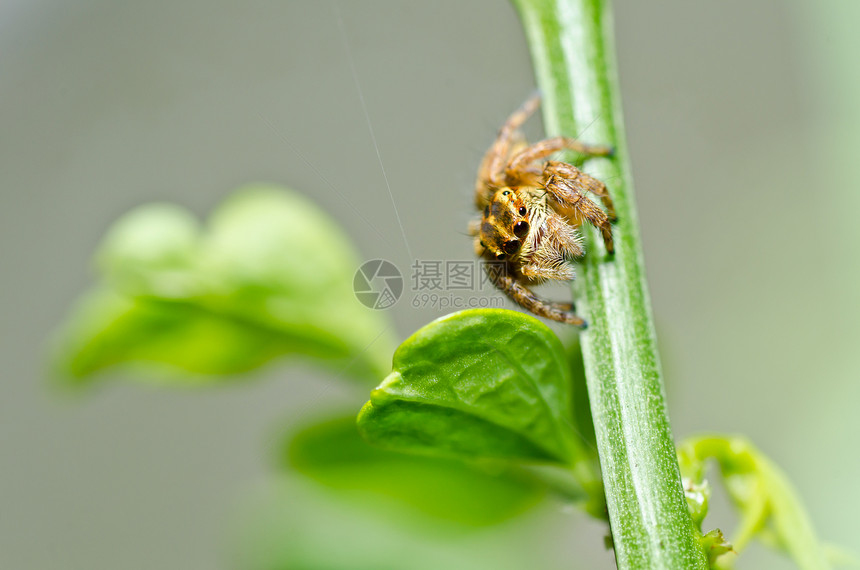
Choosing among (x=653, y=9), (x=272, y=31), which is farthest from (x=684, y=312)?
(x=272, y=31)

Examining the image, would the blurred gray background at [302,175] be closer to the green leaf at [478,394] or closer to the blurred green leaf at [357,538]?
the blurred green leaf at [357,538]

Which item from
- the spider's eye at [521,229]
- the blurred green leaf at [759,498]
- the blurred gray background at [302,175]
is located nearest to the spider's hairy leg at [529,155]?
the spider's eye at [521,229]

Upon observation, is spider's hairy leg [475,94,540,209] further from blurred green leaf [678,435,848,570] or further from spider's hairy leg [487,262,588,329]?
blurred green leaf [678,435,848,570]

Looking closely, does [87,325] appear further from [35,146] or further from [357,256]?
[35,146]

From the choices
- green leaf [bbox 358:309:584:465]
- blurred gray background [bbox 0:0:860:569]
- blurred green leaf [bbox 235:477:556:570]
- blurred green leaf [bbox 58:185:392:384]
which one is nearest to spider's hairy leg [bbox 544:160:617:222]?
green leaf [bbox 358:309:584:465]

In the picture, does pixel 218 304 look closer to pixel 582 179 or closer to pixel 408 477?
pixel 408 477

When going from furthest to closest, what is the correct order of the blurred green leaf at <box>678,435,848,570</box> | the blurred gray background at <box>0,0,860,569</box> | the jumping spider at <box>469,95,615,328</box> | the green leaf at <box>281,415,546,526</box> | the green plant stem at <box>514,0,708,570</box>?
the blurred gray background at <box>0,0,860,569</box> → the green leaf at <box>281,415,546,526</box> → the jumping spider at <box>469,95,615,328</box> → the blurred green leaf at <box>678,435,848,570</box> → the green plant stem at <box>514,0,708,570</box>

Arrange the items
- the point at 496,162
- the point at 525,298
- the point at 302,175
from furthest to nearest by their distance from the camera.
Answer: the point at 302,175 < the point at 496,162 < the point at 525,298

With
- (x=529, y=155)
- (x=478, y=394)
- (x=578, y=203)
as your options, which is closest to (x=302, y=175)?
(x=529, y=155)
